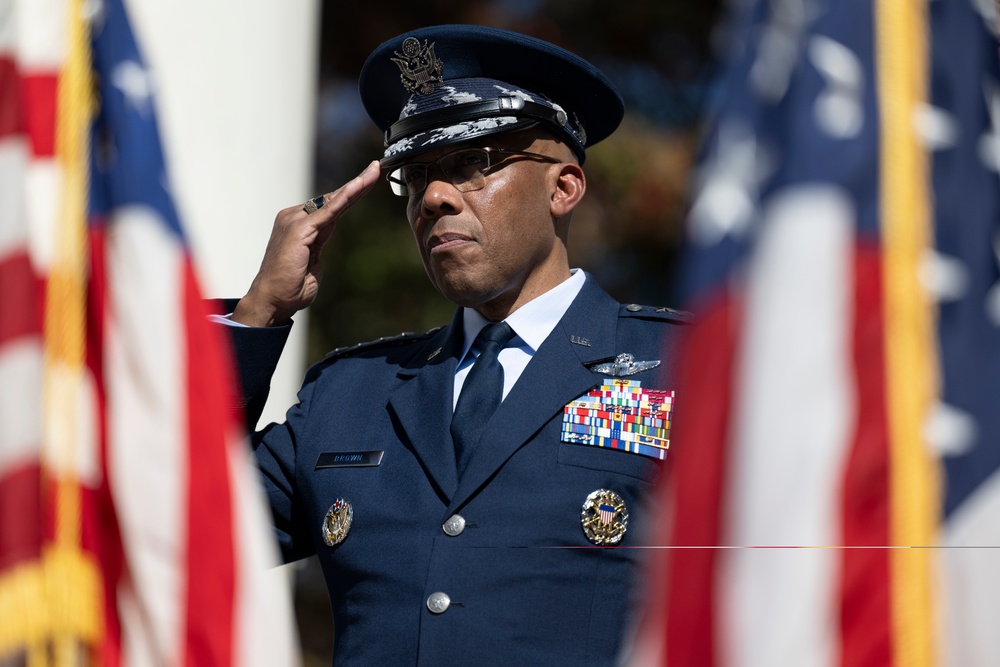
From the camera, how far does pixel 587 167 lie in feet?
24.8

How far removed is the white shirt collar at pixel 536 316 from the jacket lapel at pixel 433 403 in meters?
0.03

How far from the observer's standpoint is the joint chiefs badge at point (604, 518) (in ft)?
7.97

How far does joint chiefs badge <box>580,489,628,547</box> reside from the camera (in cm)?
243

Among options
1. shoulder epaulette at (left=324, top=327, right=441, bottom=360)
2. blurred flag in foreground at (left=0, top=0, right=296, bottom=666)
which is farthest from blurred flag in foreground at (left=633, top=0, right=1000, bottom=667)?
shoulder epaulette at (left=324, top=327, right=441, bottom=360)

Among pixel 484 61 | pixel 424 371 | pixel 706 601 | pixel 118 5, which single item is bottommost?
pixel 706 601

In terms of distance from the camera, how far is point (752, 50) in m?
1.71

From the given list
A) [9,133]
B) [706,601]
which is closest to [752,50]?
[706,601]

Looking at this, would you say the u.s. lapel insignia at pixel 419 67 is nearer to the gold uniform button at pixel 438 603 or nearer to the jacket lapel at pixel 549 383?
the jacket lapel at pixel 549 383

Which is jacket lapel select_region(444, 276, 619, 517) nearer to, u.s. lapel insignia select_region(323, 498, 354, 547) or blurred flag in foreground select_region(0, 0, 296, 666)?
u.s. lapel insignia select_region(323, 498, 354, 547)

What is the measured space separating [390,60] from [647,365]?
37.9 inches

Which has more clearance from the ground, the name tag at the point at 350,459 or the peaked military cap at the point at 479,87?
the peaked military cap at the point at 479,87

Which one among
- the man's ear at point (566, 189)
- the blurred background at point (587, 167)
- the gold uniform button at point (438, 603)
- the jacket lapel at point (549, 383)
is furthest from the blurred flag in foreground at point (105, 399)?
the blurred background at point (587, 167)

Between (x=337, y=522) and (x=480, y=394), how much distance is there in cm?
38

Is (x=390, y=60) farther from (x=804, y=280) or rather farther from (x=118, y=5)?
(x=804, y=280)
